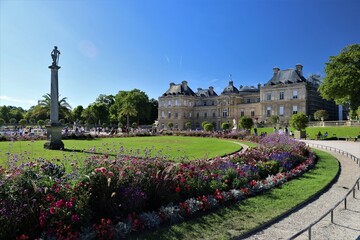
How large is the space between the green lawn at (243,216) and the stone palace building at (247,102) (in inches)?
2233

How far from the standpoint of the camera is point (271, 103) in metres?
66.2

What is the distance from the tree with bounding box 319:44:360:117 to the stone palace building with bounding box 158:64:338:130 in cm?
2374

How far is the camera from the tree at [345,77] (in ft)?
114

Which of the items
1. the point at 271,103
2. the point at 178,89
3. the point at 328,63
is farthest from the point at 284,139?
the point at 178,89

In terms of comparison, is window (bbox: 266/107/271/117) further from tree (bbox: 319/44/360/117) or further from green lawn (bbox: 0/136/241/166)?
green lawn (bbox: 0/136/241/166)

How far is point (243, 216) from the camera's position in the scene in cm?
605

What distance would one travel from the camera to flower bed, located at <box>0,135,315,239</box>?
14.5 feet

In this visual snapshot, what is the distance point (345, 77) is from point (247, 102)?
42725 mm

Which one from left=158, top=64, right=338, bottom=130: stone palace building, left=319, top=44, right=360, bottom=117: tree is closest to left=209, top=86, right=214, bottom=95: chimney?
left=158, top=64, right=338, bottom=130: stone palace building

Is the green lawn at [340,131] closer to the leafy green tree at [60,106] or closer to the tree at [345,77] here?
the tree at [345,77]

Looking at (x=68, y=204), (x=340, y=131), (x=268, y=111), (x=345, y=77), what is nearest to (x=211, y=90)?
(x=268, y=111)

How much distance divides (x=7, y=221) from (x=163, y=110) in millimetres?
80771

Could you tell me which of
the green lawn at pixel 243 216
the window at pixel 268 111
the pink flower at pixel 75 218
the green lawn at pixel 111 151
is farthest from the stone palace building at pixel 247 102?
→ the pink flower at pixel 75 218

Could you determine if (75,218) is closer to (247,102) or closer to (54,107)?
(54,107)
